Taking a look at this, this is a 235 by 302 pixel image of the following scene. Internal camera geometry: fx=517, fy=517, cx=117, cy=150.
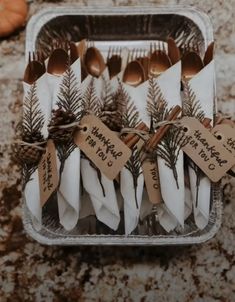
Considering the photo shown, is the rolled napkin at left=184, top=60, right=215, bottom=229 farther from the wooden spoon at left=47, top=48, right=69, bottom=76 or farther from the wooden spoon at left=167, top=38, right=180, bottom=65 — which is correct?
the wooden spoon at left=47, top=48, right=69, bottom=76

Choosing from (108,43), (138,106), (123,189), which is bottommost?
(123,189)

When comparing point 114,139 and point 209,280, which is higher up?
point 114,139

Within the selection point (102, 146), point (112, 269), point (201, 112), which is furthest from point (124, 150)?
point (112, 269)

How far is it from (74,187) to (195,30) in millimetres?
376

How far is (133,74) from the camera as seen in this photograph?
0.83 m

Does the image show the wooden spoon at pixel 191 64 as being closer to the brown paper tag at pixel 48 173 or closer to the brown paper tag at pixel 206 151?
the brown paper tag at pixel 206 151

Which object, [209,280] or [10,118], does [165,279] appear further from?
[10,118]

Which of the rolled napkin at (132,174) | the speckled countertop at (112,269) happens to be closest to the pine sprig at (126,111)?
the rolled napkin at (132,174)

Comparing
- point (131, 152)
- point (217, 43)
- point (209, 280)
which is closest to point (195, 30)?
point (217, 43)

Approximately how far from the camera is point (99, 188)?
2.49 feet

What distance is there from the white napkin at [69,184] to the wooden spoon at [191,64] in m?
0.17

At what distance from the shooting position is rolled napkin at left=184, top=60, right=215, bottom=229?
753 mm

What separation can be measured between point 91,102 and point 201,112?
164 mm

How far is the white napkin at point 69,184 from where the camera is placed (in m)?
0.74
